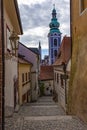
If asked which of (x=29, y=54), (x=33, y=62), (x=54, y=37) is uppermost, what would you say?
(x=54, y=37)

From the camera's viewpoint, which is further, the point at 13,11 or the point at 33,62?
the point at 33,62

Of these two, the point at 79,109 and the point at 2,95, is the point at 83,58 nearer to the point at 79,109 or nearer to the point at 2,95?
the point at 79,109

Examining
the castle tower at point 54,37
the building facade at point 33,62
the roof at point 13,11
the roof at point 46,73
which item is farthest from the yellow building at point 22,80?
the castle tower at point 54,37

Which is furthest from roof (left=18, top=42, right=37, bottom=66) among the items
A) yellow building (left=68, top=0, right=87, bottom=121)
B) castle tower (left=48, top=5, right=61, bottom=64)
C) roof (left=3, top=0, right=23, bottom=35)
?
castle tower (left=48, top=5, right=61, bottom=64)

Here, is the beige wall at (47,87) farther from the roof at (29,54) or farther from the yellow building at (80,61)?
the yellow building at (80,61)

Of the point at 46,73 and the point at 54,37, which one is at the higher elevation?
the point at 54,37

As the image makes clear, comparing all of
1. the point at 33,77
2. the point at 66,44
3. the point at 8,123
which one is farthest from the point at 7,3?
the point at 33,77

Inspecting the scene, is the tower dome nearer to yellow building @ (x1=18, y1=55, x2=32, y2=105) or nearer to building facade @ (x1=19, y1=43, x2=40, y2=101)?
building facade @ (x1=19, y1=43, x2=40, y2=101)

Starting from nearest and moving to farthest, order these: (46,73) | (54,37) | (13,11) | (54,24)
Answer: (13,11) → (46,73) → (54,37) → (54,24)

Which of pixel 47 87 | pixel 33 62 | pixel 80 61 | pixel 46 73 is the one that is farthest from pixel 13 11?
pixel 46 73

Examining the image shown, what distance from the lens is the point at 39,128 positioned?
349 inches

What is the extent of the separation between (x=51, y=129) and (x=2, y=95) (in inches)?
A: 84.9

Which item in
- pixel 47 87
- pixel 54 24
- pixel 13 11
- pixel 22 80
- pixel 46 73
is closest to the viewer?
pixel 13 11

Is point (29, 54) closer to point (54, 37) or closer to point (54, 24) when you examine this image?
point (54, 37)
